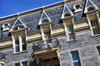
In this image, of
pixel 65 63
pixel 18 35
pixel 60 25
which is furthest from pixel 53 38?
pixel 18 35

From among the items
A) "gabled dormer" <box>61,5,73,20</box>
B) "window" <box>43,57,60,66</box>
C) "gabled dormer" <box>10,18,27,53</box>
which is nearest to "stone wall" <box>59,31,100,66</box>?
"window" <box>43,57,60,66</box>

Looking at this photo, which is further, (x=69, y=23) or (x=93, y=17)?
(x=69, y=23)

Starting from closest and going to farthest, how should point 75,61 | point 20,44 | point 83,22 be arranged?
1. point 75,61
2. point 83,22
3. point 20,44

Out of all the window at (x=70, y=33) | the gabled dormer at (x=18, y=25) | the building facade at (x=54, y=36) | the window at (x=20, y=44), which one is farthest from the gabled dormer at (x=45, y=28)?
the window at (x=20, y=44)

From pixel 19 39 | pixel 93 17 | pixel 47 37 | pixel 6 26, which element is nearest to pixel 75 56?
pixel 47 37

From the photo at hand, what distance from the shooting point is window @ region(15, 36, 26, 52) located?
→ 771 inches

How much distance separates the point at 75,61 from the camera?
16938 mm

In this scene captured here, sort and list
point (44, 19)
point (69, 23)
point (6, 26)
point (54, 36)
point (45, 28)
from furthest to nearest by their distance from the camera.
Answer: point (6, 26), point (44, 19), point (45, 28), point (69, 23), point (54, 36)

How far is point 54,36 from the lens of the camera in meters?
18.8

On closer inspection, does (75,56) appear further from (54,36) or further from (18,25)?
(18,25)

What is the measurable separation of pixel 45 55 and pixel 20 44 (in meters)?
3.90

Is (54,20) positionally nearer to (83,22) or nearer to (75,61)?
(83,22)

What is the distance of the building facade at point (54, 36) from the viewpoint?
17.1 metres

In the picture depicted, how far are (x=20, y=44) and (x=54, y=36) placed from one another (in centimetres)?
437
